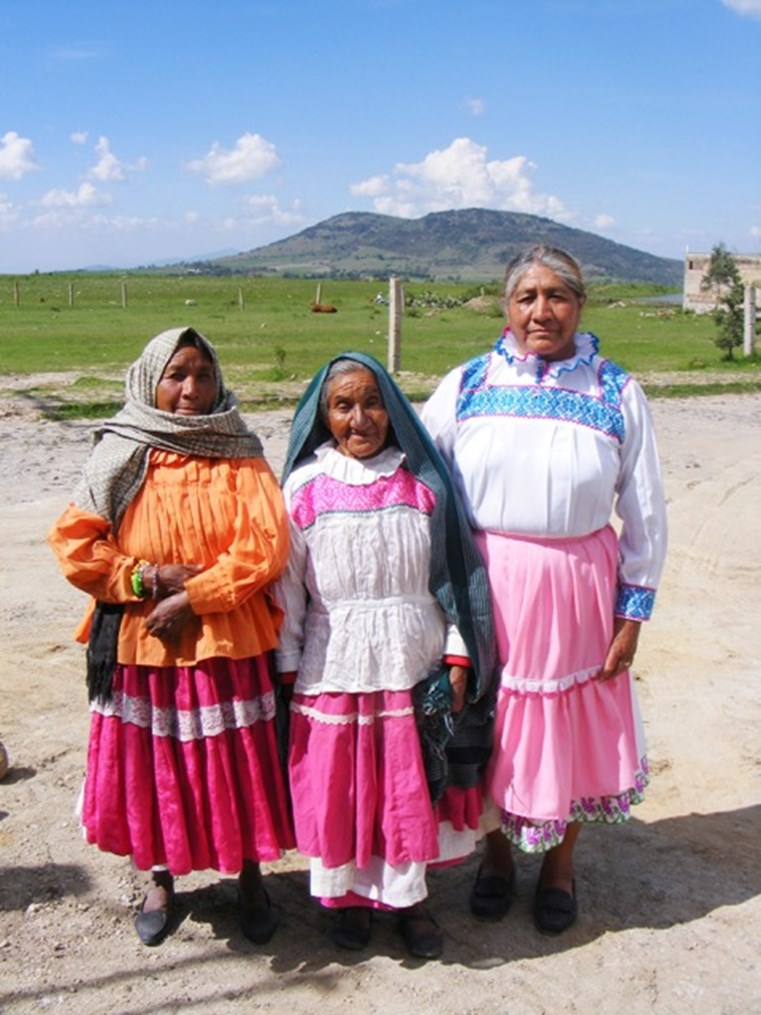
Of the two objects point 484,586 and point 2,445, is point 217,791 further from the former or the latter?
point 2,445

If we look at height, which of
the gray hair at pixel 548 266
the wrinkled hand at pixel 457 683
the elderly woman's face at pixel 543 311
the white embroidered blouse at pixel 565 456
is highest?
the gray hair at pixel 548 266

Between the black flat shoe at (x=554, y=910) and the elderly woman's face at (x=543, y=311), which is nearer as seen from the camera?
the elderly woman's face at (x=543, y=311)

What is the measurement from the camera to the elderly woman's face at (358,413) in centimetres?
277

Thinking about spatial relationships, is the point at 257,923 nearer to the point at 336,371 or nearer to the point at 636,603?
the point at 636,603

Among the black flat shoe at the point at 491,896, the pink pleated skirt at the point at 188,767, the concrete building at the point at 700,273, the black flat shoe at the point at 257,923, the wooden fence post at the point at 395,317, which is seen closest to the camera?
the pink pleated skirt at the point at 188,767

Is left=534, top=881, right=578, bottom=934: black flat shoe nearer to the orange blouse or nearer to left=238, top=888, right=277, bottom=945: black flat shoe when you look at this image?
left=238, top=888, right=277, bottom=945: black flat shoe

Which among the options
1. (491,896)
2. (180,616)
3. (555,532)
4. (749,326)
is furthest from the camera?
(749,326)

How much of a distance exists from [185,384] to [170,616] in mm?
587

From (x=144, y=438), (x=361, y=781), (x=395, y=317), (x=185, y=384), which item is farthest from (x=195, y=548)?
(x=395, y=317)

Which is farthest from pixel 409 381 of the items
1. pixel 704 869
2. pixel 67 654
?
pixel 704 869

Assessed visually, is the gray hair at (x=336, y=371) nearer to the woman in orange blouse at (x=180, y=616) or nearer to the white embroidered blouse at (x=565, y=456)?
the woman in orange blouse at (x=180, y=616)

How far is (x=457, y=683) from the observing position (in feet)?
9.43

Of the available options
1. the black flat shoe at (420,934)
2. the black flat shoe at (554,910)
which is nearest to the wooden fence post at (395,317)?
the black flat shoe at (554,910)

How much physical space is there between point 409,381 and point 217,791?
12.2 m
